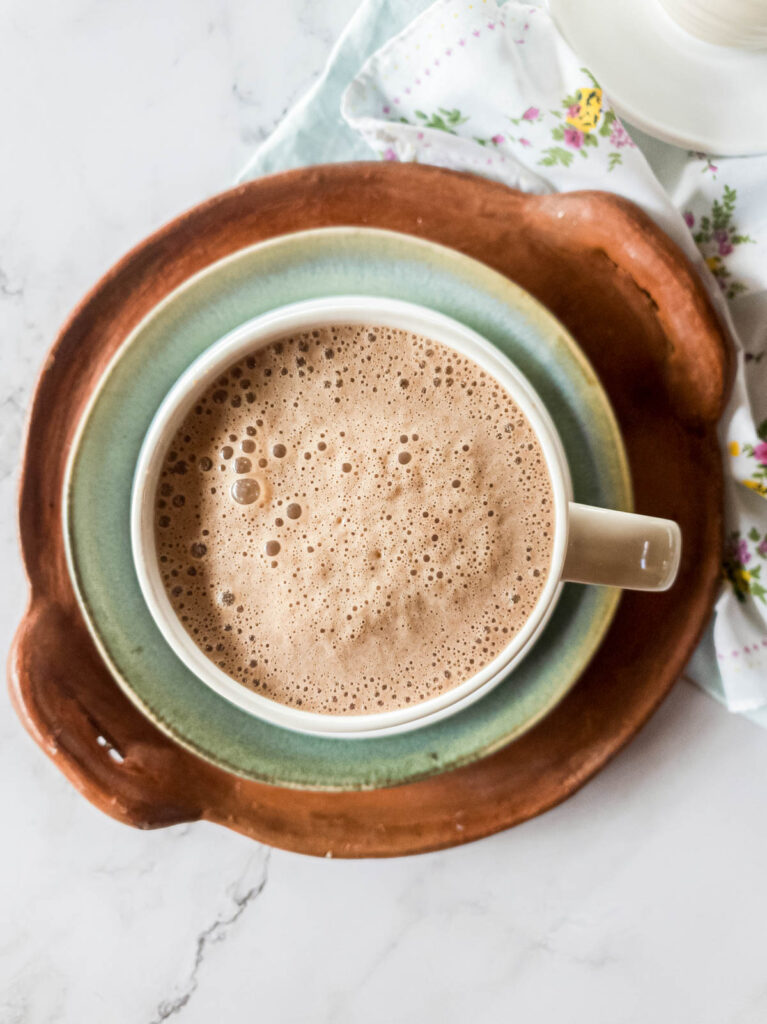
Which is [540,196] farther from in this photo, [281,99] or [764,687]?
[764,687]

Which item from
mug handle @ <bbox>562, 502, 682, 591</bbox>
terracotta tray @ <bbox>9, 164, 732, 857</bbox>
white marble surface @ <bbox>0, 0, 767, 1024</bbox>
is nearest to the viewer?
mug handle @ <bbox>562, 502, 682, 591</bbox>

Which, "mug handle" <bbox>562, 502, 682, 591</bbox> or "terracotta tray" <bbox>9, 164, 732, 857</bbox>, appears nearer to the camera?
"mug handle" <bbox>562, 502, 682, 591</bbox>

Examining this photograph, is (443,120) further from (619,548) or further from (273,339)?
(619,548)

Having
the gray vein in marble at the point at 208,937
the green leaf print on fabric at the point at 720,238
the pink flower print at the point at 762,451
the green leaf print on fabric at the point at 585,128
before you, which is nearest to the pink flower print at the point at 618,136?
the green leaf print on fabric at the point at 585,128

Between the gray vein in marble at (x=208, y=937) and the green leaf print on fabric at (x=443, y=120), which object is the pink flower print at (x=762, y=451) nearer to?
the green leaf print on fabric at (x=443, y=120)

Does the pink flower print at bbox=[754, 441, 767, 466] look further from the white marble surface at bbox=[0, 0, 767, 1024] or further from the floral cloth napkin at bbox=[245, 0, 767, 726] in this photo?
the white marble surface at bbox=[0, 0, 767, 1024]

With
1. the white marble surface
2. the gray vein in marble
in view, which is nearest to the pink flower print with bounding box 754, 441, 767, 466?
the white marble surface

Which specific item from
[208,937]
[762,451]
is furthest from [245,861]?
[762,451]
